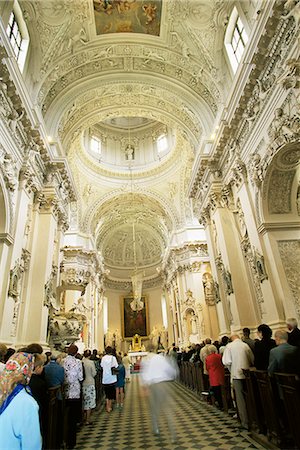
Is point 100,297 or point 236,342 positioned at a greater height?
point 100,297

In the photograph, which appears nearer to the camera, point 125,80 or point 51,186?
point 51,186

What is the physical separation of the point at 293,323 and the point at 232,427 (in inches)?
91.6

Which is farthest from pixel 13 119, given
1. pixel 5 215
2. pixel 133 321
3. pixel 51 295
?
pixel 133 321

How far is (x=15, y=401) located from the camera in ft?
5.77

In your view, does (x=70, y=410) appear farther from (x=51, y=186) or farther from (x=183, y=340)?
(x=183, y=340)

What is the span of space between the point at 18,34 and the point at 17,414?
12058mm

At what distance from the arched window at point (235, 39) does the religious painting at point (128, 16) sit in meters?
2.78

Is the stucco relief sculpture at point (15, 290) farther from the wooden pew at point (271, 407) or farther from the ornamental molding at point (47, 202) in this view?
the wooden pew at point (271, 407)

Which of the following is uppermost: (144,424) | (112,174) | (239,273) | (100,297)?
(112,174)

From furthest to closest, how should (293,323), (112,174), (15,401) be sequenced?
(112,174)
(293,323)
(15,401)

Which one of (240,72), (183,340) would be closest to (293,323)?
(240,72)

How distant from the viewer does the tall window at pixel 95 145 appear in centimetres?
2360

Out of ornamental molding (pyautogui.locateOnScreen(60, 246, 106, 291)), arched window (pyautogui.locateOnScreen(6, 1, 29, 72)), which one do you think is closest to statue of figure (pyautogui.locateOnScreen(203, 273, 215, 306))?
ornamental molding (pyautogui.locateOnScreen(60, 246, 106, 291))

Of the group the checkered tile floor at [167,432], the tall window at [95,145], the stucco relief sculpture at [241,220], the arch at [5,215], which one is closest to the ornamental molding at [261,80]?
the stucco relief sculpture at [241,220]
